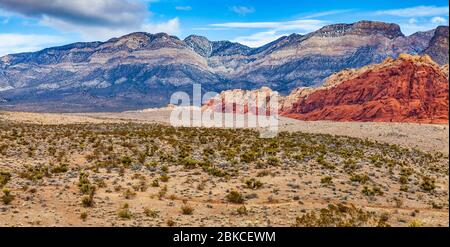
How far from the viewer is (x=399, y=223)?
722 inches

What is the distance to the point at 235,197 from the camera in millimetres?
21578

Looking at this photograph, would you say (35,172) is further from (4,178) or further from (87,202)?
(87,202)

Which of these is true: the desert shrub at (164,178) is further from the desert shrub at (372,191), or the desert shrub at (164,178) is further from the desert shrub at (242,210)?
the desert shrub at (372,191)

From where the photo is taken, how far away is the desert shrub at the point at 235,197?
21.3m

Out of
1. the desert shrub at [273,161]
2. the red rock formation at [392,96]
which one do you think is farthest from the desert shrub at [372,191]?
the red rock formation at [392,96]

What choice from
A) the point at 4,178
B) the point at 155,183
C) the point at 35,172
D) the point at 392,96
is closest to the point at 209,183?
the point at 155,183

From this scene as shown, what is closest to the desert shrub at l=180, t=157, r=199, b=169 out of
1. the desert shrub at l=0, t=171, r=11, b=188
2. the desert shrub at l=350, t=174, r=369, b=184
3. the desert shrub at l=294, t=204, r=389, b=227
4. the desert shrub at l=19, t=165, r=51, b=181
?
the desert shrub at l=19, t=165, r=51, b=181

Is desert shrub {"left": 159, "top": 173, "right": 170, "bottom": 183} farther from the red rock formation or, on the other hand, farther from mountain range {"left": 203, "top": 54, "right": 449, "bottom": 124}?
the red rock formation

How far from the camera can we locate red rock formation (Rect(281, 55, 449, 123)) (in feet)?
332

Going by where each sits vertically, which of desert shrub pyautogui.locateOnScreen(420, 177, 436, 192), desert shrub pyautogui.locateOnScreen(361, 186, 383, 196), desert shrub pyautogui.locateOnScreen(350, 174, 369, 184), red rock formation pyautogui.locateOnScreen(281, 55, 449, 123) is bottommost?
desert shrub pyautogui.locateOnScreen(420, 177, 436, 192)

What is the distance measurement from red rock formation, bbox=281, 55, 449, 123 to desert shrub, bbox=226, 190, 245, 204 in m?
82.8

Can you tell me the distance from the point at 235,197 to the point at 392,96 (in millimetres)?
98301

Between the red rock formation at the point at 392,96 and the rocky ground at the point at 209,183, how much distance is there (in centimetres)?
6378
